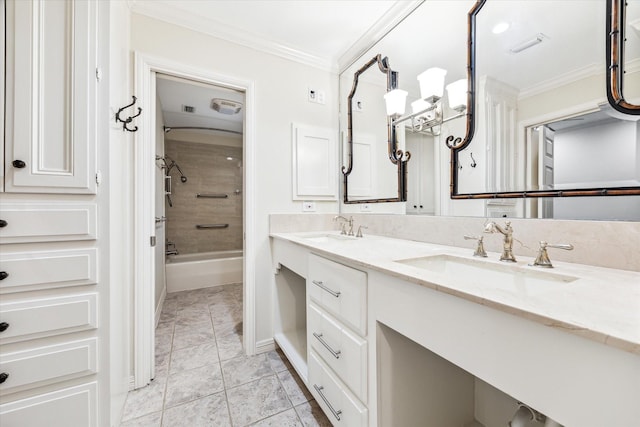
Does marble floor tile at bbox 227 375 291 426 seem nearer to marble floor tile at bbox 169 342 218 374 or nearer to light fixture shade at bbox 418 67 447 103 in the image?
marble floor tile at bbox 169 342 218 374

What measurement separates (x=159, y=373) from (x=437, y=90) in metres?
2.36

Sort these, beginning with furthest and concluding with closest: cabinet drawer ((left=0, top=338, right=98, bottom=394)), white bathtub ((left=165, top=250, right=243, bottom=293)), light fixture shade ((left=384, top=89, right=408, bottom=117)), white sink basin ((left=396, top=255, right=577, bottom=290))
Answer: white bathtub ((left=165, top=250, right=243, bottom=293)) < light fixture shade ((left=384, top=89, right=408, bottom=117)) < cabinet drawer ((left=0, top=338, right=98, bottom=394)) < white sink basin ((left=396, top=255, right=577, bottom=290))

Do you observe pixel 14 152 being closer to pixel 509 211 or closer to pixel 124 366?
pixel 124 366

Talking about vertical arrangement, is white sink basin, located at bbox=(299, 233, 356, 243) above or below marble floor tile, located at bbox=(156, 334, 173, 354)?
above

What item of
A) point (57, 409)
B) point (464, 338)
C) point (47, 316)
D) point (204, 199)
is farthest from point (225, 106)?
point (464, 338)

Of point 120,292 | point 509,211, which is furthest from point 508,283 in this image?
point 120,292

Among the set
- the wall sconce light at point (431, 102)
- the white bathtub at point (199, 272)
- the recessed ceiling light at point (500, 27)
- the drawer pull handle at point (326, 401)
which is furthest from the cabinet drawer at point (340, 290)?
the white bathtub at point (199, 272)

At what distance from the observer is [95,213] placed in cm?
101

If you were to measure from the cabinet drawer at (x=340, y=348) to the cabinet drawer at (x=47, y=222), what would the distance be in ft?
3.34

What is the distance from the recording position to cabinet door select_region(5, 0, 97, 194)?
0.90 m

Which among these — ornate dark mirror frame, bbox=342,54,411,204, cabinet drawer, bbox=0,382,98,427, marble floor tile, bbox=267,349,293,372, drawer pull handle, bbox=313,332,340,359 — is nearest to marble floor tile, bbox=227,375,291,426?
marble floor tile, bbox=267,349,293,372

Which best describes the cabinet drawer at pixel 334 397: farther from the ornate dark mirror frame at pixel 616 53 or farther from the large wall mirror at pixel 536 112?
the ornate dark mirror frame at pixel 616 53

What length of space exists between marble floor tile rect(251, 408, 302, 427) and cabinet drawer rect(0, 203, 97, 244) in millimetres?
1139

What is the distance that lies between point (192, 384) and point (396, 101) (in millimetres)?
2140
